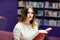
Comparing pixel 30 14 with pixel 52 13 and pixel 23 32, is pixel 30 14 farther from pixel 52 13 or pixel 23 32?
pixel 52 13

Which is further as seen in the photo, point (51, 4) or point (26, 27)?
point (51, 4)

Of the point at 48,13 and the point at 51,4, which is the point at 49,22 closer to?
the point at 48,13

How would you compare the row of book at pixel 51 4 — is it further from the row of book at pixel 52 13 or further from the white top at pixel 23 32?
the white top at pixel 23 32

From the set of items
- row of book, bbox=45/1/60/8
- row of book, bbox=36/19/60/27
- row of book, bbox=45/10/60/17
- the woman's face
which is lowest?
row of book, bbox=36/19/60/27

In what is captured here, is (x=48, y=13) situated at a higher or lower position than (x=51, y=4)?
lower

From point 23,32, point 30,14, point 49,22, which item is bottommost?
point 49,22

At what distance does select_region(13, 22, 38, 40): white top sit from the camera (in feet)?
7.80

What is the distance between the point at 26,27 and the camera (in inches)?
97.8

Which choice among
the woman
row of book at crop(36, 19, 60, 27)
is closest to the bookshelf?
row of book at crop(36, 19, 60, 27)

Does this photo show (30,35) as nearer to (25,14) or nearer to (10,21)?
(25,14)

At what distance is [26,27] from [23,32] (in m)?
0.10

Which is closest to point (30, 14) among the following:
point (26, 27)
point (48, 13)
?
point (26, 27)

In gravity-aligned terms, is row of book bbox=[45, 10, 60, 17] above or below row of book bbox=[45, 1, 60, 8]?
below

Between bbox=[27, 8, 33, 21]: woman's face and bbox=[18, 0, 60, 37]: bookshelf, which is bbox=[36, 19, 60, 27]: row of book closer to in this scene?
bbox=[18, 0, 60, 37]: bookshelf
